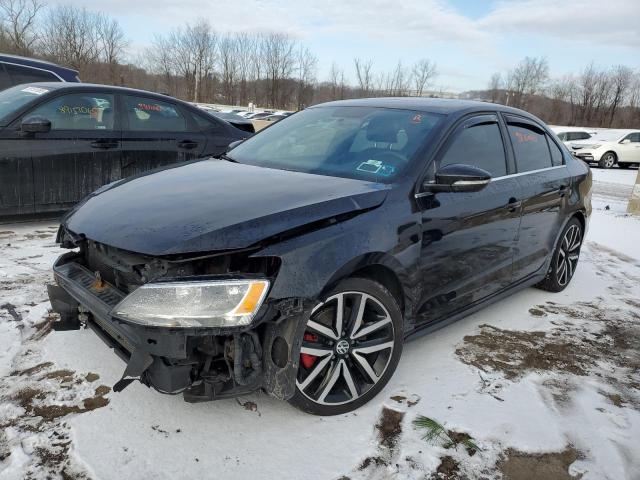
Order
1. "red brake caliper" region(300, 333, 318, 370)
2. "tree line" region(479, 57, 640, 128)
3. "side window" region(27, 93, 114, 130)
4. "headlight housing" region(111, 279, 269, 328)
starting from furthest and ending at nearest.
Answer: "tree line" region(479, 57, 640, 128)
"side window" region(27, 93, 114, 130)
"red brake caliper" region(300, 333, 318, 370)
"headlight housing" region(111, 279, 269, 328)

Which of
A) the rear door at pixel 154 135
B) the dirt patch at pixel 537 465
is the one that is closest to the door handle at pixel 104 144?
the rear door at pixel 154 135

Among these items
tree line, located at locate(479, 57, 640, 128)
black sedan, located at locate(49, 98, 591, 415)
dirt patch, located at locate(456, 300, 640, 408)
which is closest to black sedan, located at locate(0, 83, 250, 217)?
black sedan, located at locate(49, 98, 591, 415)

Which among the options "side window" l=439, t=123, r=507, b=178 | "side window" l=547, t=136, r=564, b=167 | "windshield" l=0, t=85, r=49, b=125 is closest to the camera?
"side window" l=439, t=123, r=507, b=178

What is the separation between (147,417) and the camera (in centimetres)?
242

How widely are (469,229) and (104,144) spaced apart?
13.6 ft

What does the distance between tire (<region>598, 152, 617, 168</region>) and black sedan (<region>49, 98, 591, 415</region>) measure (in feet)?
63.8

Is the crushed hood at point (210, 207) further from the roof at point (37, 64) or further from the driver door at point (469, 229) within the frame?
the roof at point (37, 64)

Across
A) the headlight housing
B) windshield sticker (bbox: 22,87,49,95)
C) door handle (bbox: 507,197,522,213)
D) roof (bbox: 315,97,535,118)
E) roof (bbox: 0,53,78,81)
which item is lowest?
the headlight housing

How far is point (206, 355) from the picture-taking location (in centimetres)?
217

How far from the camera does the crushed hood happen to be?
7.15 feet

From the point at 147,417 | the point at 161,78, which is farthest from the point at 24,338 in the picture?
the point at 161,78

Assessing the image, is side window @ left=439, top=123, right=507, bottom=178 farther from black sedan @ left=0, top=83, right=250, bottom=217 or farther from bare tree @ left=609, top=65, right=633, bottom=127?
bare tree @ left=609, top=65, right=633, bottom=127

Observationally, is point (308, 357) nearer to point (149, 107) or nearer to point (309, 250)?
point (309, 250)

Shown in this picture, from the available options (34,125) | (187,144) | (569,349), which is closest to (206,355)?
(569,349)
